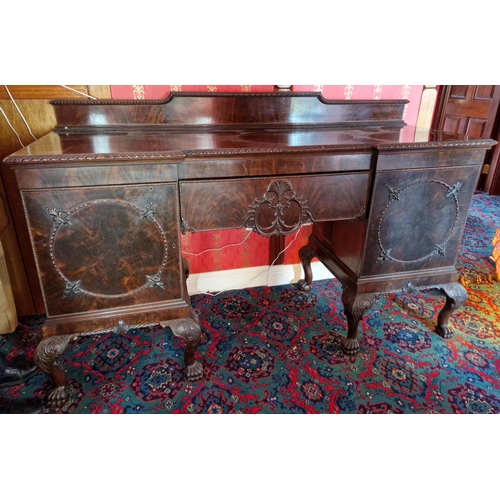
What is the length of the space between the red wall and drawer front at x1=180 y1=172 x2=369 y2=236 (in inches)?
26.8

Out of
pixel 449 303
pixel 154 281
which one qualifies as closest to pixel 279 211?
pixel 154 281

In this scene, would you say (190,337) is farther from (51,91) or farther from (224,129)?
(51,91)

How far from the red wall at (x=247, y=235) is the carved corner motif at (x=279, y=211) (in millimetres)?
670

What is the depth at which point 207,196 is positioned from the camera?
126 cm

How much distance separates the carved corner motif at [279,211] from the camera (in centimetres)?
132

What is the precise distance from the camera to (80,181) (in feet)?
3.63

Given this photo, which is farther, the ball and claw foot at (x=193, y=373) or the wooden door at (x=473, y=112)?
the wooden door at (x=473, y=112)

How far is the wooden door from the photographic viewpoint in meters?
3.96

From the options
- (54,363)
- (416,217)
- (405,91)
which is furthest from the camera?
(405,91)

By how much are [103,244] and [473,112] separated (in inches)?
175

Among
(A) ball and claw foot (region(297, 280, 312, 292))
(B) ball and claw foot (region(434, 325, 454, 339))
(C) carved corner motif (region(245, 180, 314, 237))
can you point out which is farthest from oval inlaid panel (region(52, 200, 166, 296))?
(B) ball and claw foot (region(434, 325, 454, 339))

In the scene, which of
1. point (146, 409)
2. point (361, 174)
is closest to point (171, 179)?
point (361, 174)

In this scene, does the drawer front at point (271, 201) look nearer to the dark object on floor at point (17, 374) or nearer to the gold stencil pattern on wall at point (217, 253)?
the gold stencil pattern on wall at point (217, 253)

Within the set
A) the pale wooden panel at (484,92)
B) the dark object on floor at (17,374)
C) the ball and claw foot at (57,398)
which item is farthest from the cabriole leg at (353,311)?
the pale wooden panel at (484,92)
